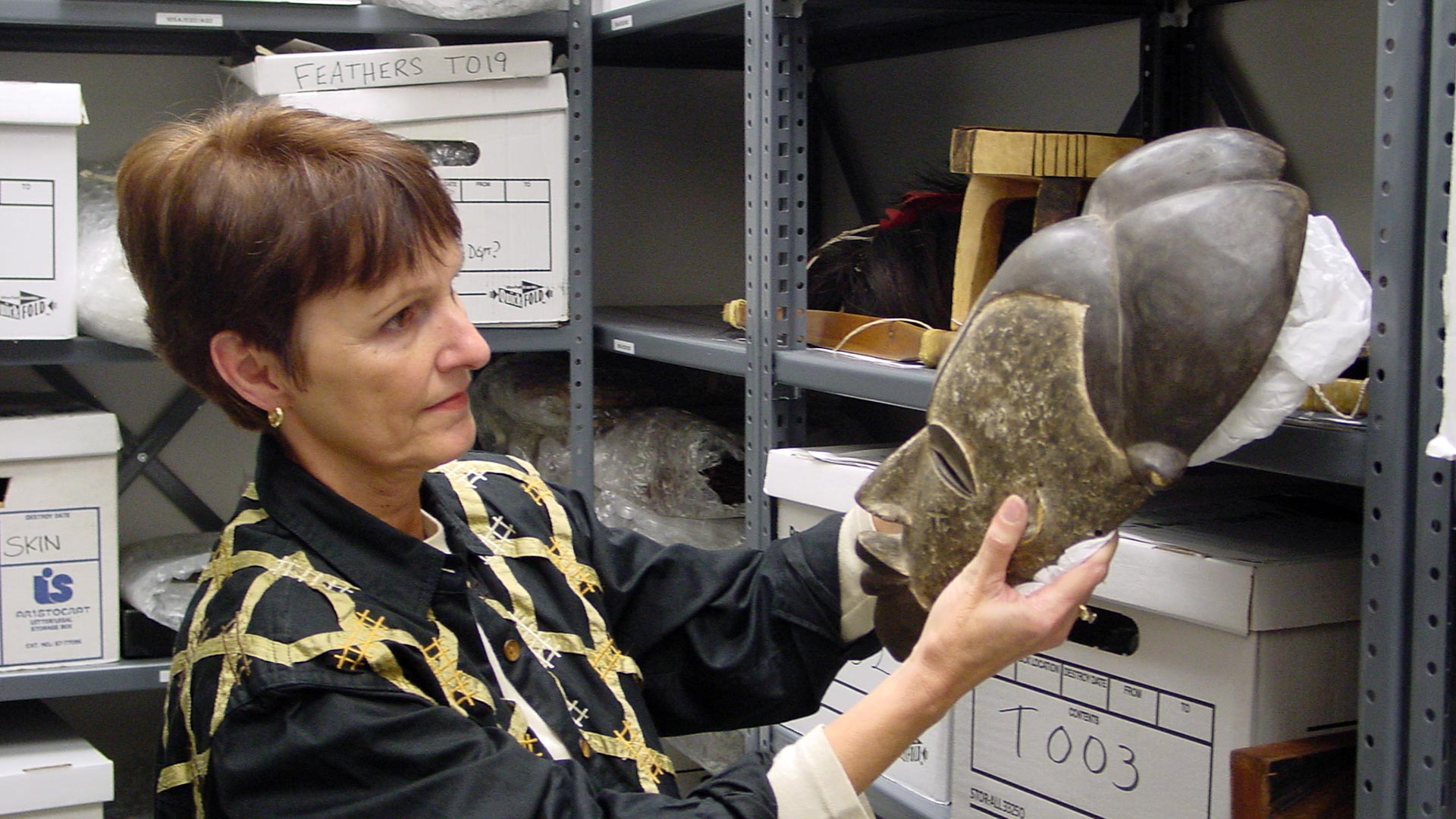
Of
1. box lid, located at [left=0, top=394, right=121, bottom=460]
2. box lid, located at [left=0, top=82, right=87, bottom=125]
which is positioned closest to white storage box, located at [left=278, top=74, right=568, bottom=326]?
box lid, located at [left=0, top=82, right=87, bottom=125]

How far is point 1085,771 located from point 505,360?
149 centimetres

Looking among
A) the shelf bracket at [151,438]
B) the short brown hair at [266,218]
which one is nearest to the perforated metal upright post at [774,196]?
the short brown hair at [266,218]

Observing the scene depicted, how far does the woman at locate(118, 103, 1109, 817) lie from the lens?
3.17 ft

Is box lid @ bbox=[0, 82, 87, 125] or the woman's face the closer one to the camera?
the woman's face

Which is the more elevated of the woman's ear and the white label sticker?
the white label sticker

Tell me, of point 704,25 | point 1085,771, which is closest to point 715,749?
point 1085,771

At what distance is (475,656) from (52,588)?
1.23m

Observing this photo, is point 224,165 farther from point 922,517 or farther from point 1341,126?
point 1341,126

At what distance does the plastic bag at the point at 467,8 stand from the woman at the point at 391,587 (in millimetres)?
907

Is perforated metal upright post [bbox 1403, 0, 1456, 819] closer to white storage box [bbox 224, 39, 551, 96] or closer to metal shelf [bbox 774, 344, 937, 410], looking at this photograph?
metal shelf [bbox 774, 344, 937, 410]

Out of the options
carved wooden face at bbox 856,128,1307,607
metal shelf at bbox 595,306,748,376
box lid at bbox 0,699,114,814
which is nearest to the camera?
carved wooden face at bbox 856,128,1307,607

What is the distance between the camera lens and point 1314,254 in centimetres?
92

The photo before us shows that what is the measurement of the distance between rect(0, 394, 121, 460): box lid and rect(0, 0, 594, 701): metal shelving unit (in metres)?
0.08

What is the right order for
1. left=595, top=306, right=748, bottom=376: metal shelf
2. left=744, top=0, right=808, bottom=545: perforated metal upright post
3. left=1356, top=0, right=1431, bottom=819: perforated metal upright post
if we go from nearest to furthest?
1. left=1356, top=0, right=1431, bottom=819: perforated metal upright post
2. left=744, top=0, right=808, bottom=545: perforated metal upright post
3. left=595, top=306, right=748, bottom=376: metal shelf
